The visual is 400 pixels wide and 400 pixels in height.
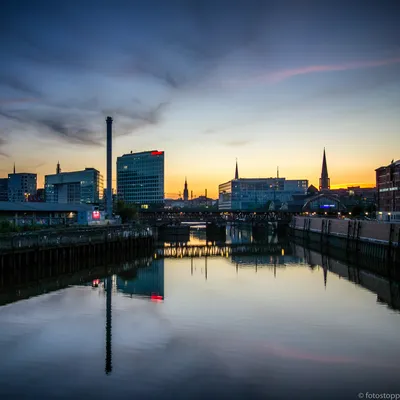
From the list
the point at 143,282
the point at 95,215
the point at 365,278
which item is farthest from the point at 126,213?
the point at 365,278

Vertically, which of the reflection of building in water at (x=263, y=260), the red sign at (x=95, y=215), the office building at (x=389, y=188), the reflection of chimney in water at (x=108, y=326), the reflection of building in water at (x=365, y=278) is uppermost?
the office building at (x=389, y=188)

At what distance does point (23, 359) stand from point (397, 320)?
76.3 ft

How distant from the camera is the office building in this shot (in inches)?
5098

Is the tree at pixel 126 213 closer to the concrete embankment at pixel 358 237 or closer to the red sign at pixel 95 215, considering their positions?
the red sign at pixel 95 215

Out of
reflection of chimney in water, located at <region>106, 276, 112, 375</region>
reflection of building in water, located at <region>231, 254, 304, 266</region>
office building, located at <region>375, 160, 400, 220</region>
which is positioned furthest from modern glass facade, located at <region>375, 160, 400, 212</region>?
reflection of chimney in water, located at <region>106, 276, 112, 375</region>

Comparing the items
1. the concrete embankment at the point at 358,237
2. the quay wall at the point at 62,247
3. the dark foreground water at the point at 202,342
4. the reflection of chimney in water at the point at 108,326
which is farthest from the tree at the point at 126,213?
the dark foreground water at the point at 202,342

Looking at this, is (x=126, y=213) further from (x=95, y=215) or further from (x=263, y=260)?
(x=263, y=260)

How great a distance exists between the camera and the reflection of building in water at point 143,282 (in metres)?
40.5

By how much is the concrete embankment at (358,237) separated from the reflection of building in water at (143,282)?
29587 millimetres

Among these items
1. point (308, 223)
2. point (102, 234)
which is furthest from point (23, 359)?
point (308, 223)

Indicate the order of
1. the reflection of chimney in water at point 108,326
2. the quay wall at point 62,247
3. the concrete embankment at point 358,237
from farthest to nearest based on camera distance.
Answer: the concrete embankment at point 358,237
the quay wall at point 62,247
the reflection of chimney in water at point 108,326

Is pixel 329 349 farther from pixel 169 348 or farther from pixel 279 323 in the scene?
pixel 169 348

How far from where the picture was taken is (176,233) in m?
144

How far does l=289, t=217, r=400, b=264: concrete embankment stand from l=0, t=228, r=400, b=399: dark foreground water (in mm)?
15651
